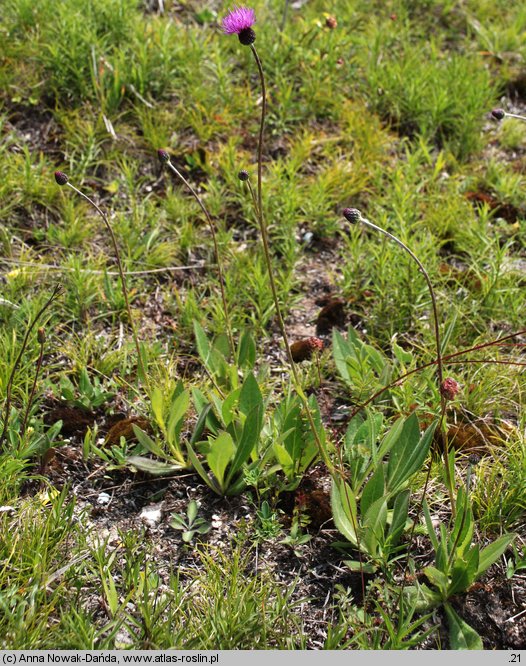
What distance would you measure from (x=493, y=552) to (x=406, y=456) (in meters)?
0.38

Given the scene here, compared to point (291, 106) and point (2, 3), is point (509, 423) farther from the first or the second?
point (2, 3)

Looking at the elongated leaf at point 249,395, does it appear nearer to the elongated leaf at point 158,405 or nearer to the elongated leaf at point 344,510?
the elongated leaf at point 158,405

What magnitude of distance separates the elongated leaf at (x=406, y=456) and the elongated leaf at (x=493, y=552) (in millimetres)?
316

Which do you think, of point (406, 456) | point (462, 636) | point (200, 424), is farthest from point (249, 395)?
point (462, 636)

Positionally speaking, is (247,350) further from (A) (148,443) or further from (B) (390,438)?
(B) (390,438)

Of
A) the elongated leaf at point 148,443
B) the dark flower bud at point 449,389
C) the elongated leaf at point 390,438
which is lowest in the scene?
the elongated leaf at point 148,443

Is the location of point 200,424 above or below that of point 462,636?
below

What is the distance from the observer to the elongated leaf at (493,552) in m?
1.97

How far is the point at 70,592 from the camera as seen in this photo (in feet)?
6.66

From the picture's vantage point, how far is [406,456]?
222 cm

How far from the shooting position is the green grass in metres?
2.06

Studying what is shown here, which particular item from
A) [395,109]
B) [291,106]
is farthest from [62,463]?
[395,109]

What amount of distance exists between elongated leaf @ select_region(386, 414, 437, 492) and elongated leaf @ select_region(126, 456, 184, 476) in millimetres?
703

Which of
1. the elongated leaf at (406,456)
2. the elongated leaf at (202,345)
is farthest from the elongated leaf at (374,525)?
the elongated leaf at (202,345)
